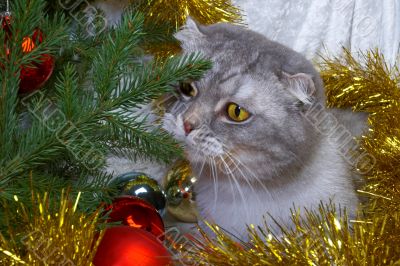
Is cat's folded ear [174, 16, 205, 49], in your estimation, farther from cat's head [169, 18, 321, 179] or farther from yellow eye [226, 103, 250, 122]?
yellow eye [226, 103, 250, 122]

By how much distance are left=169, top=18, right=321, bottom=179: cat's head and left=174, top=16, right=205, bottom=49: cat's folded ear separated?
0.07 m

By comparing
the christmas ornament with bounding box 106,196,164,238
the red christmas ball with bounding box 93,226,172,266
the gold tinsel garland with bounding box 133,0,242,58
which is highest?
the gold tinsel garland with bounding box 133,0,242,58

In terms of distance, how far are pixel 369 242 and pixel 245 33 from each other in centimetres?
52

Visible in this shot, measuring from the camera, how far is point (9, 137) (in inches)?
23.4

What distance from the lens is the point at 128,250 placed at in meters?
0.55

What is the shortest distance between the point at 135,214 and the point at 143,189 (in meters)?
0.20

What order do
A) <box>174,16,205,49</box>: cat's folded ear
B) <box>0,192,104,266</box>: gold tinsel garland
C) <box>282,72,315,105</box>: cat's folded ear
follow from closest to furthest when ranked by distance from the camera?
<box>0,192,104,266</box>: gold tinsel garland < <box>282,72,315,105</box>: cat's folded ear < <box>174,16,205,49</box>: cat's folded ear

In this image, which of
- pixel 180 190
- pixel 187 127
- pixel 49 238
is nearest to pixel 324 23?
pixel 180 190

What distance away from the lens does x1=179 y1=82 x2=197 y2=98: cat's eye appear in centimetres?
83

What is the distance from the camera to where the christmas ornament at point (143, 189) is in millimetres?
973

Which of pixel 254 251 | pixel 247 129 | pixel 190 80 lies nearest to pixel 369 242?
pixel 254 251

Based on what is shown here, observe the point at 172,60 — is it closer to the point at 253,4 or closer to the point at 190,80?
the point at 190,80

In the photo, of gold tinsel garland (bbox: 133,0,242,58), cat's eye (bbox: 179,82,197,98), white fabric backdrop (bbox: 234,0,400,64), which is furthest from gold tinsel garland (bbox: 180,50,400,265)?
white fabric backdrop (bbox: 234,0,400,64)

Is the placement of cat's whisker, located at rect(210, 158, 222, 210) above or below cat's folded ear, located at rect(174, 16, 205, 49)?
below
